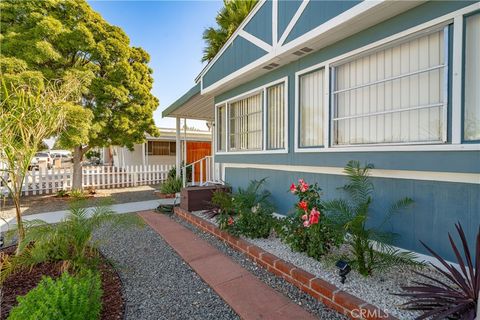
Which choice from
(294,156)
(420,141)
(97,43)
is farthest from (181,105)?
(420,141)

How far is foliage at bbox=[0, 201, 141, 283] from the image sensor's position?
9.43 ft

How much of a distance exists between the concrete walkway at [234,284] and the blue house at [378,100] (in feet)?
5.39

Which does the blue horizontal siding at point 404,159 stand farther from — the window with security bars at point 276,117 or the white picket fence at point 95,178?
the white picket fence at point 95,178

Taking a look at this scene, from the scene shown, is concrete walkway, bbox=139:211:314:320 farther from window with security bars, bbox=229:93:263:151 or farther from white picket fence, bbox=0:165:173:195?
white picket fence, bbox=0:165:173:195

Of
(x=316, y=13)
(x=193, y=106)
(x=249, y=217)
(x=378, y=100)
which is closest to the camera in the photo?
(x=378, y=100)

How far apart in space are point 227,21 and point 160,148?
28.2 feet

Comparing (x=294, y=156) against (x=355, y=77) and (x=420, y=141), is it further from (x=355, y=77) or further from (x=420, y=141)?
(x=420, y=141)

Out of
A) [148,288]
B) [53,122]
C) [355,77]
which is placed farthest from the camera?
[355,77]

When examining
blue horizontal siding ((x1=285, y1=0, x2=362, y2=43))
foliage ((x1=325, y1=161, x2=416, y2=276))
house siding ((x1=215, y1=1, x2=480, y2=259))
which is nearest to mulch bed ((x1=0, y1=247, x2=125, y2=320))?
foliage ((x1=325, y1=161, x2=416, y2=276))

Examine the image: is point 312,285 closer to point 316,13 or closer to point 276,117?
point 276,117

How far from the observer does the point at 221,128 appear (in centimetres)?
684

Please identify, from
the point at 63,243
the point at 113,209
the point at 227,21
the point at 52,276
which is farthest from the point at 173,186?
the point at 227,21

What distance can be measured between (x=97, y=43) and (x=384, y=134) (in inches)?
365

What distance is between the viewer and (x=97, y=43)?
830 cm
